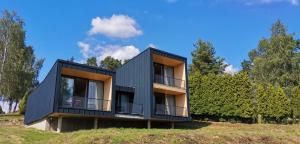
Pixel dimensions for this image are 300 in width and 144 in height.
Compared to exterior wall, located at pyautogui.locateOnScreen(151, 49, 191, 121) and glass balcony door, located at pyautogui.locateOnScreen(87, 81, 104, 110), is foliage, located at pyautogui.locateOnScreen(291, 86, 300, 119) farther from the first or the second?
glass balcony door, located at pyautogui.locateOnScreen(87, 81, 104, 110)

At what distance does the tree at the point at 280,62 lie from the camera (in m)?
46.4

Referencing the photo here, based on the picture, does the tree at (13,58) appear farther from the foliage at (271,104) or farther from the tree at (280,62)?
the tree at (280,62)

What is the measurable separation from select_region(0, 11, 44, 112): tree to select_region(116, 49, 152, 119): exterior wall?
57.3 feet

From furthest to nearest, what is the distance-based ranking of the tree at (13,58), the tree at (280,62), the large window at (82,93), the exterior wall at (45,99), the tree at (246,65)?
the tree at (246,65), the tree at (280,62), the tree at (13,58), the large window at (82,93), the exterior wall at (45,99)

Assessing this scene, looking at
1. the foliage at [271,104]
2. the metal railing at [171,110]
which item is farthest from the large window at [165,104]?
the foliage at [271,104]

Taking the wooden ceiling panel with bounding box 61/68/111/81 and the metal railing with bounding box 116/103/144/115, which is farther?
the metal railing with bounding box 116/103/144/115

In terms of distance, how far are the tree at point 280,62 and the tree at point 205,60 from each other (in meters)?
5.78

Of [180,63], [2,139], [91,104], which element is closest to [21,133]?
[2,139]

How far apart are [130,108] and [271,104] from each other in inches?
575

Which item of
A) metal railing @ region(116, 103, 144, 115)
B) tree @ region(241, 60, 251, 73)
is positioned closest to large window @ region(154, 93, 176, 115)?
metal railing @ region(116, 103, 144, 115)

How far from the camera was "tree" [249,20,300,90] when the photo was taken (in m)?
46.4

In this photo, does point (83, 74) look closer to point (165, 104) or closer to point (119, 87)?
point (119, 87)

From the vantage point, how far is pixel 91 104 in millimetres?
23938

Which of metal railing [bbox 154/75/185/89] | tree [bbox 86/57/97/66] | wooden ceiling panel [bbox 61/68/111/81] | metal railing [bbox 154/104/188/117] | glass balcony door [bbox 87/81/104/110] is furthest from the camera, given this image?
tree [bbox 86/57/97/66]
